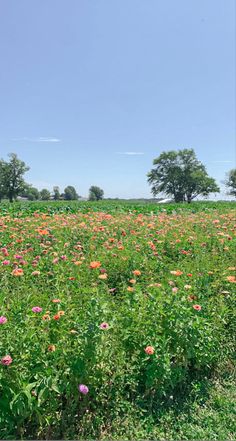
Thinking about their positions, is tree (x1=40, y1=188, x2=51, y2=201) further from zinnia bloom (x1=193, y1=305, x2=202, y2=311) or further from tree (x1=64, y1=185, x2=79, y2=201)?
zinnia bloom (x1=193, y1=305, x2=202, y2=311)

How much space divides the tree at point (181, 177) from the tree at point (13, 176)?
27.6 m

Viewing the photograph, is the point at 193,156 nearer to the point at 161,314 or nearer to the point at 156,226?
the point at 156,226

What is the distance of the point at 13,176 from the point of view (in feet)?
208

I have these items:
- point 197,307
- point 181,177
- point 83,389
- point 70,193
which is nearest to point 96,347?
point 83,389

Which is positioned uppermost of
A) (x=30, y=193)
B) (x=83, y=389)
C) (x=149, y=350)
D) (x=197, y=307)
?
(x=30, y=193)

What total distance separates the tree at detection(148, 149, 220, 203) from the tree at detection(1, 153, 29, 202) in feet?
90.7

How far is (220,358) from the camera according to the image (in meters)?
2.64

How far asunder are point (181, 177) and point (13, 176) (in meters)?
35.4

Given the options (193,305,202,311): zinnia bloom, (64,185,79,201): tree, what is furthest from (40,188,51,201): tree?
(193,305,202,311): zinnia bloom

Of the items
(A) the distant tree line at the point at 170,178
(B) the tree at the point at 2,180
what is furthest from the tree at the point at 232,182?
(B) the tree at the point at 2,180

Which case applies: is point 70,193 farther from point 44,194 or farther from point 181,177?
point 181,177

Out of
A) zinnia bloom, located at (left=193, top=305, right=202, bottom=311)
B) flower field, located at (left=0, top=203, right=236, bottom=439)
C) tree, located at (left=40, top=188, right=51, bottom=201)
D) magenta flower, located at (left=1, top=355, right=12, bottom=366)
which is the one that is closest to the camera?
magenta flower, located at (left=1, top=355, right=12, bottom=366)

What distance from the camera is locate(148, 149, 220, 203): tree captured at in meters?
60.7

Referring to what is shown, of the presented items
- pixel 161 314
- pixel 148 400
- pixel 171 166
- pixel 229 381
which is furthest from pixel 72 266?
pixel 171 166
